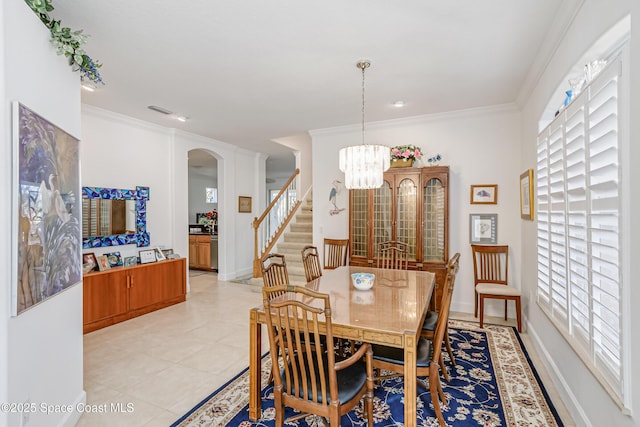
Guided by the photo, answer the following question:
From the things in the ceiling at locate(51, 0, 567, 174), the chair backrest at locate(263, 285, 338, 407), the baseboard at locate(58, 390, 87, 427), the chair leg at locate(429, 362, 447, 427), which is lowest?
the baseboard at locate(58, 390, 87, 427)

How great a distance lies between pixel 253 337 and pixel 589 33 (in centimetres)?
280

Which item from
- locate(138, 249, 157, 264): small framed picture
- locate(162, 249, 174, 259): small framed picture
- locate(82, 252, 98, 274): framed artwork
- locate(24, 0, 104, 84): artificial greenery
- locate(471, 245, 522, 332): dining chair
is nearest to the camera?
locate(24, 0, 104, 84): artificial greenery

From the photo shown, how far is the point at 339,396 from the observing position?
5.60ft

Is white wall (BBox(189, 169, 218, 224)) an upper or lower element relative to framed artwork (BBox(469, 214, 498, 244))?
upper

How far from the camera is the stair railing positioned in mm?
6443

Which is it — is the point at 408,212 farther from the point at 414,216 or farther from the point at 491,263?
the point at 491,263

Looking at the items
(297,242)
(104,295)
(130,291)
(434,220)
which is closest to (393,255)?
(434,220)

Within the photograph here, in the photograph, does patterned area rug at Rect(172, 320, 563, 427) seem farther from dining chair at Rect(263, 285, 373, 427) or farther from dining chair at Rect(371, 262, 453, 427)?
dining chair at Rect(263, 285, 373, 427)

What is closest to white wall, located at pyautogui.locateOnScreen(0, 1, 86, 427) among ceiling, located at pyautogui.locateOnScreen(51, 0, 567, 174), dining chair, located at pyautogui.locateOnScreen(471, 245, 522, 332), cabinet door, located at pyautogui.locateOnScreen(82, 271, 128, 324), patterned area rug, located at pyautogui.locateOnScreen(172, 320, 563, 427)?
ceiling, located at pyautogui.locateOnScreen(51, 0, 567, 174)

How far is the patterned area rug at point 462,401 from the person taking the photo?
84.0 inches

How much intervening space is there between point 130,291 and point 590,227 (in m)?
4.82

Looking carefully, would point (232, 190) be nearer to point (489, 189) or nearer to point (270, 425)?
point (489, 189)

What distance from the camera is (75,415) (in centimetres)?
215

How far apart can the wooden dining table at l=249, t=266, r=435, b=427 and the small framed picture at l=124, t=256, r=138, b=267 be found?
291cm
